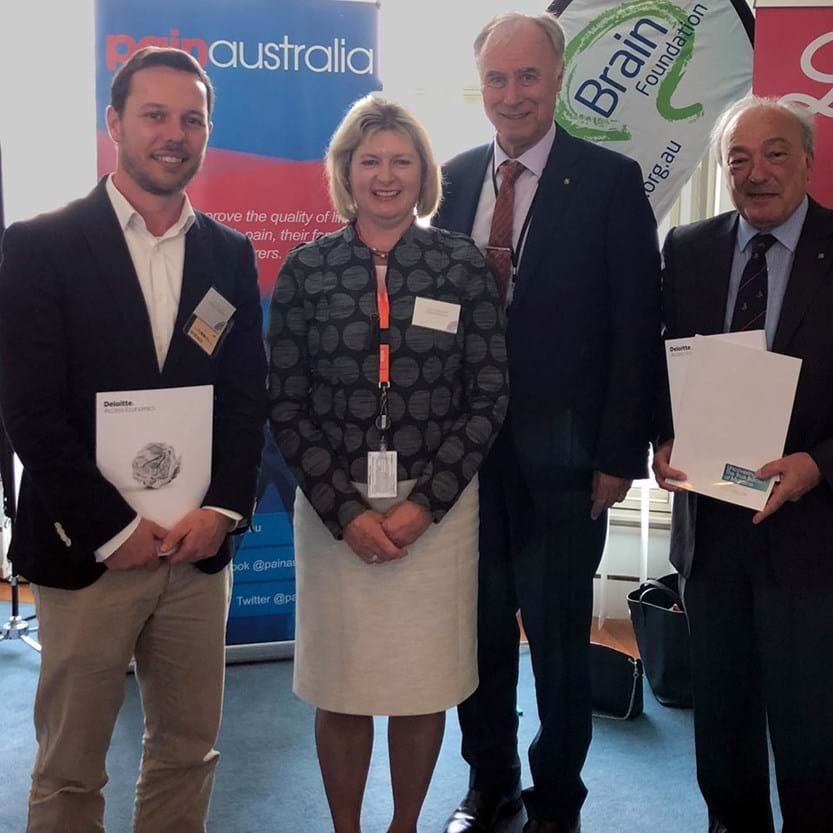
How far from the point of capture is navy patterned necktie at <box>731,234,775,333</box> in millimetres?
2014

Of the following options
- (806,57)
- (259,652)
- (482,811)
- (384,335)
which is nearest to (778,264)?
(384,335)

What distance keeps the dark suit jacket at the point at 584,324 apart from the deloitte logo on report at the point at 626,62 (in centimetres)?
113

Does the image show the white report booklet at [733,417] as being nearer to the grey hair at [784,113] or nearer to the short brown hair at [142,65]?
the grey hair at [784,113]

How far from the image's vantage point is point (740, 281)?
2061 millimetres

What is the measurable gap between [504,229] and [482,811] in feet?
5.08

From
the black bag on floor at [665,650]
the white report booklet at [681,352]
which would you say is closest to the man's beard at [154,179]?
the white report booklet at [681,352]

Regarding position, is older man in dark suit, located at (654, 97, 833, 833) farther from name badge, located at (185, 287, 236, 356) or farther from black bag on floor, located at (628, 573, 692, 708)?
black bag on floor, located at (628, 573, 692, 708)

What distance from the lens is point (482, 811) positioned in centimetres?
252

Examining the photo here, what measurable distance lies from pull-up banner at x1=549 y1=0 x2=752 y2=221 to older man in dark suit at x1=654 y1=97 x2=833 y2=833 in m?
1.18

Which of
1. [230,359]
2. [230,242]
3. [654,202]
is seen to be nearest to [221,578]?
[230,359]

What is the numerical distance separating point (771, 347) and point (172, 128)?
4.31 ft

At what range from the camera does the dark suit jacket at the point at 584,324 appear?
2.18 metres

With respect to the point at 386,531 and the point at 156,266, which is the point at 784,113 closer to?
the point at 386,531

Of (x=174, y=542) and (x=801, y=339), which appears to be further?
(x=801, y=339)
